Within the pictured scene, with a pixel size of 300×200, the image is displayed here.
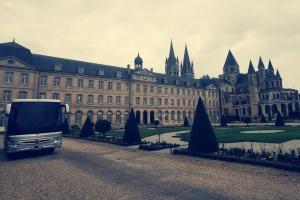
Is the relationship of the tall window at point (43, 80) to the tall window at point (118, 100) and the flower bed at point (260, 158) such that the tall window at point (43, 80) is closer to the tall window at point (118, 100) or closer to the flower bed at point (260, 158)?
the tall window at point (118, 100)

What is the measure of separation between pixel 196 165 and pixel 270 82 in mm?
74340

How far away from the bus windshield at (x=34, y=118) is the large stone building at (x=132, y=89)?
84.7 feet

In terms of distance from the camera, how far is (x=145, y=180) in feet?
23.7

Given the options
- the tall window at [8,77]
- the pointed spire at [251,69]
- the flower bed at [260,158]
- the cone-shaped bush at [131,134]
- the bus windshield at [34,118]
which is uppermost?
the pointed spire at [251,69]

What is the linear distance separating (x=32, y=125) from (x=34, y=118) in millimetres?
432

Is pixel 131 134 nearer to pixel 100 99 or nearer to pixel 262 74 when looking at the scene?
pixel 100 99

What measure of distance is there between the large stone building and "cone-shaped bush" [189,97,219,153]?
31177 millimetres

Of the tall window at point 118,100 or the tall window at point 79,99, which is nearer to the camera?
the tall window at point 79,99

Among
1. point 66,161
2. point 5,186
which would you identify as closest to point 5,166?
point 66,161

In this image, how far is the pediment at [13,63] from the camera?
32.1 m

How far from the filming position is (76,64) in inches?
1625

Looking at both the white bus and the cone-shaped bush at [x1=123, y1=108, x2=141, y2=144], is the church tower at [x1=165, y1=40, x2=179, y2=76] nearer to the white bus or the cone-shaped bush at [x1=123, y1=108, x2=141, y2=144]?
the cone-shaped bush at [x1=123, y1=108, x2=141, y2=144]

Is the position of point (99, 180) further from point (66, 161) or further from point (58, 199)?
point (66, 161)

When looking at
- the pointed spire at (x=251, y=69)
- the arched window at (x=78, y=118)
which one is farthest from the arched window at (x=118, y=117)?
the pointed spire at (x=251, y=69)
